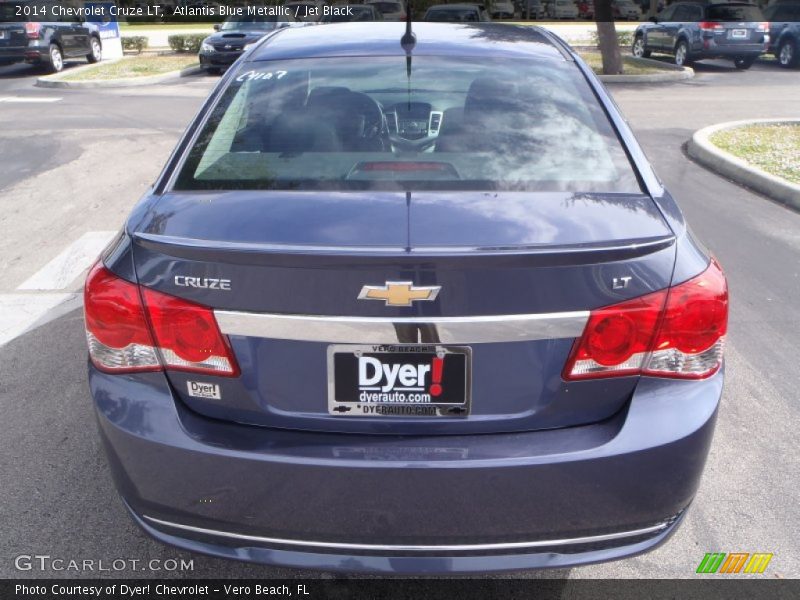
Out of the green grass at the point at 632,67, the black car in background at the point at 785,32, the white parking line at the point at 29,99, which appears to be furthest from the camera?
the black car in background at the point at 785,32

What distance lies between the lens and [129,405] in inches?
85.5

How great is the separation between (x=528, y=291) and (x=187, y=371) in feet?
3.10

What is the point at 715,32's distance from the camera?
64.4 feet

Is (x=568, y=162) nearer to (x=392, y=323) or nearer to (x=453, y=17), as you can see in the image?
(x=392, y=323)

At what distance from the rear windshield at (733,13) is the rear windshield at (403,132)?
19.4 metres

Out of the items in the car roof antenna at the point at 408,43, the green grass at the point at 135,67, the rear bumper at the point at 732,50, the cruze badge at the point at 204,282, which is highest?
the car roof antenna at the point at 408,43

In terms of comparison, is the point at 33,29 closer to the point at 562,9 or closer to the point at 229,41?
the point at 229,41

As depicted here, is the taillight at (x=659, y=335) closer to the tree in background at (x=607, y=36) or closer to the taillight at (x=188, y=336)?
the taillight at (x=188, y=336)

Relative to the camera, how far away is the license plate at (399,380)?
2014mm

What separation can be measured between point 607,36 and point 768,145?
865cm

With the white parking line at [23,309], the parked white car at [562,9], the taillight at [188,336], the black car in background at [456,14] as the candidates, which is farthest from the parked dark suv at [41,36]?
the parked white car at [562,9]

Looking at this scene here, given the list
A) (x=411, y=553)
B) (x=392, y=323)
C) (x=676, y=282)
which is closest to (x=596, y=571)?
(x=411, y=553)

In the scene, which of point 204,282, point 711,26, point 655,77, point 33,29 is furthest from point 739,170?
point 33,29
